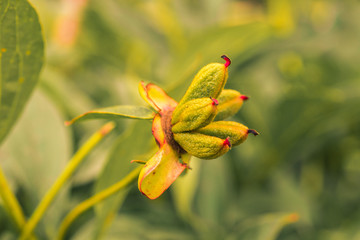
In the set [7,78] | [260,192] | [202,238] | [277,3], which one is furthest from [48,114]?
[277,3]

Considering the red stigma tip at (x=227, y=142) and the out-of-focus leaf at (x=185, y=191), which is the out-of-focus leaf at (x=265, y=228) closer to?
the out-of-focus leaf at (x=185, y=191)

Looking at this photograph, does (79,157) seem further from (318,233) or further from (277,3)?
(277,3)

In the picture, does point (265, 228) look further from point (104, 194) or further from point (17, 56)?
point (17, 56)

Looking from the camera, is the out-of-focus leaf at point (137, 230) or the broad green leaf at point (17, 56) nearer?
the broad green leaf at point (17, 56)

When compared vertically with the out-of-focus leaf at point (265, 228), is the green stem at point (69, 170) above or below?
above

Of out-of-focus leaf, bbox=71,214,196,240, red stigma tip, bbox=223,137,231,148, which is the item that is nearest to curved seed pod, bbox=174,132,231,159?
red stigma tip, bbox=223,137,231,148

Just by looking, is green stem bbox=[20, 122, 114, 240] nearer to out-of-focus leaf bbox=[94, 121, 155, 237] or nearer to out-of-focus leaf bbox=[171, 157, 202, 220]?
out-of-focus leaf bbox=[94, 121, 155, 237]

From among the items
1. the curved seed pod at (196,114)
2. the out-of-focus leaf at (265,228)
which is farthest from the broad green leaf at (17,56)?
the out-of-focus leaf at (265,228)

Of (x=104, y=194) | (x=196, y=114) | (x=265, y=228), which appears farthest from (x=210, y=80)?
(x=265, y=228)
